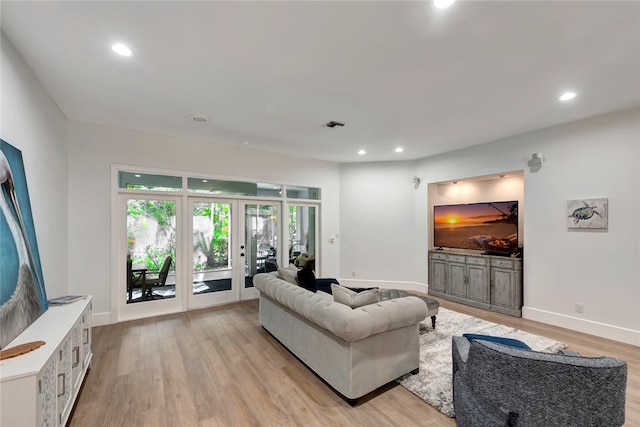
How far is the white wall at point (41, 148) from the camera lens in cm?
212

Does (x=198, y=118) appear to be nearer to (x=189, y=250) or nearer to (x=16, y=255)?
(x=189, y=250)

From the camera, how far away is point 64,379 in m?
1.95

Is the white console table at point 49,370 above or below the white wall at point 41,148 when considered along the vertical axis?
below

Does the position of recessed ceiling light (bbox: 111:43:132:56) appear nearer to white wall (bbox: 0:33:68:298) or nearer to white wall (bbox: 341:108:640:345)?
white wall (bbox: 0:33:68:298)

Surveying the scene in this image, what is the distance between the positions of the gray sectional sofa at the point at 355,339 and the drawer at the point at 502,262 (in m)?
2.83

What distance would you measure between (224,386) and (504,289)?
4360 mm

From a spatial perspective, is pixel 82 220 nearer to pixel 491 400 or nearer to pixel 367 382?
pixel 367 382

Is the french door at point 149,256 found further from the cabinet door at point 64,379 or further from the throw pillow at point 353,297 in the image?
the throw pillow at point 353,297

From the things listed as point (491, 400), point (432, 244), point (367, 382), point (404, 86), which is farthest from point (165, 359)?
point (432, 244)

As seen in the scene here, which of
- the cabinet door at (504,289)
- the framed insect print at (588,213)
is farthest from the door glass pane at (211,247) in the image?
the framed insect print at (588,213)

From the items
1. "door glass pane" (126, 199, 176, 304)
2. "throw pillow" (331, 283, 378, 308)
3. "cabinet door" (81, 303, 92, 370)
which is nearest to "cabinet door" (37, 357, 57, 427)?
"cabinet door" (81, 303, 92, 370)

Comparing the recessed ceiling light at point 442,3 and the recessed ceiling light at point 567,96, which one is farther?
the recessed ceiling light at point 567,96

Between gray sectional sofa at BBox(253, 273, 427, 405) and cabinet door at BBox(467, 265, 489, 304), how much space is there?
9.02 ft

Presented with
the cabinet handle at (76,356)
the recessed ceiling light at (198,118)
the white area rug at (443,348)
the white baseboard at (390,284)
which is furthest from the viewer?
the white baseboard at (390,284)
